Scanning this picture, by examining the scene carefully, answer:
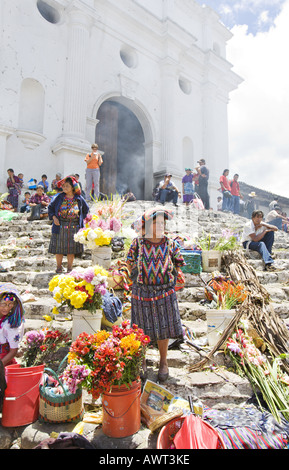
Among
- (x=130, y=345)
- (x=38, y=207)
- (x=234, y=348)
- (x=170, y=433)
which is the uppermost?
(x=38, y=207)

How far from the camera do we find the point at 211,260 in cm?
548

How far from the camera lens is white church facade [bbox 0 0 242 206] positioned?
1071 centimetres

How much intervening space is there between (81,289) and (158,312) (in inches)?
34.2

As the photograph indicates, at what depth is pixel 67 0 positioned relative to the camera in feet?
38.4

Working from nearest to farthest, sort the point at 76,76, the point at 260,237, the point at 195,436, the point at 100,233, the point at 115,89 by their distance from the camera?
the point at 195,436 → the point at 100,233 → the point at 260,237 → the point at 76,76 → the point at 115,89

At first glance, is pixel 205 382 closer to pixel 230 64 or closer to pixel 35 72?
pixel 35 72

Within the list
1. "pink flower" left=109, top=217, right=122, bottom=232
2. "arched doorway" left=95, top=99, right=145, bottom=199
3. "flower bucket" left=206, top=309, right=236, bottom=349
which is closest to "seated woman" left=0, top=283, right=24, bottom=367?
"flower bucket" left=206, top=309, right=236, bottom=349

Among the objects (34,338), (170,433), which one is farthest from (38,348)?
(170,433)

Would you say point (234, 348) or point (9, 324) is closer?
point (9, 324)

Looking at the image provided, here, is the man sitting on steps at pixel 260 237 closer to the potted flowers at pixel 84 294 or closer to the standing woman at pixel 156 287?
the standing woman at pixel 156 287

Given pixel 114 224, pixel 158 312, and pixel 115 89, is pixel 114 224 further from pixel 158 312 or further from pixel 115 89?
pixel 115 89

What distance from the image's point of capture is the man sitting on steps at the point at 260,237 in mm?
6215

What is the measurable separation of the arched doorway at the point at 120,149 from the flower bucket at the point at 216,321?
10060 millimetres

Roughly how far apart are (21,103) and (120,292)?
31.0 feet
